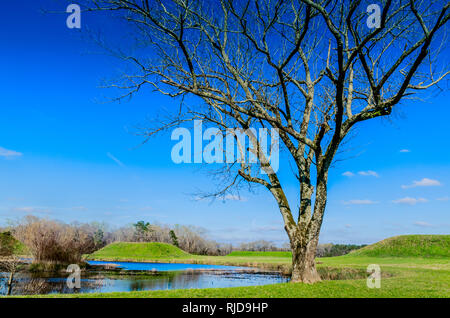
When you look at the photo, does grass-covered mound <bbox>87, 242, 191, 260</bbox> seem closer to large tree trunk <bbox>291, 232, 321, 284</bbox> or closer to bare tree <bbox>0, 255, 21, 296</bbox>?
bare tree <bbox>0, 255, 21, 296</bbox>

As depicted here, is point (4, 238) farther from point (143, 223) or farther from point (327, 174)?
point (143, 223)

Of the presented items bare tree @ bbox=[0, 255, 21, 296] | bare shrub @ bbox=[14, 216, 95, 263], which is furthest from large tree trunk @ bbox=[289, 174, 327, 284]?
bare shrub @ bbox=[14, 216, 95, 263]

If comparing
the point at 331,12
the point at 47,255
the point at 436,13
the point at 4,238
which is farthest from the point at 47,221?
the point at 436,13

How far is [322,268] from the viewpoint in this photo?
2244cm

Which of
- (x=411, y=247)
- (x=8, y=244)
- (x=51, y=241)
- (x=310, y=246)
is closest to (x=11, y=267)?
(x=51, y=241)

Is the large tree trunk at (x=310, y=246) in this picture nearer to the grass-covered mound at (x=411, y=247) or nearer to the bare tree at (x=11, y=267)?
the bare tree at (x=11, y=267)

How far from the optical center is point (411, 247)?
3797 centimetres

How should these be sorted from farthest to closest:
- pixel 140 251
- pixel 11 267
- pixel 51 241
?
pixel 140 251 < pixel 51 241 < pixel 11 267

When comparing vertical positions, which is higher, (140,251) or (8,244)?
(8,244)

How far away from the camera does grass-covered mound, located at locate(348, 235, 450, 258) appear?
A: 35.7 metres

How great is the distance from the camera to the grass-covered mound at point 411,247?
35656 mm

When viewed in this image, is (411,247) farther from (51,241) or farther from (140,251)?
(140,251)

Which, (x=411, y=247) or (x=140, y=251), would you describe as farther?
(x=140, y=251)

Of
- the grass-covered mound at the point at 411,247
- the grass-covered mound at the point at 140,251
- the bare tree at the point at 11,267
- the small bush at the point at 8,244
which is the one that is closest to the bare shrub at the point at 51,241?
the small bush at the point at 8,244
